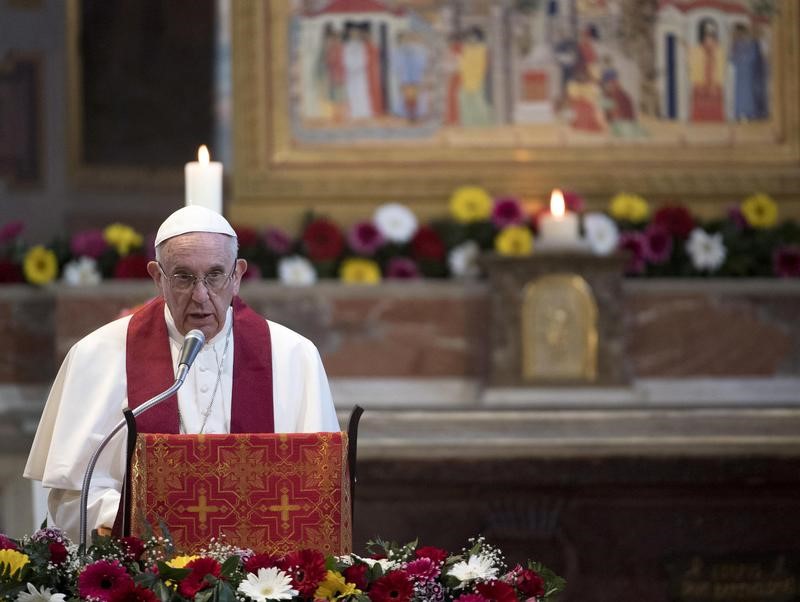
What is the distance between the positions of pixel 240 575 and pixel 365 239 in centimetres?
366

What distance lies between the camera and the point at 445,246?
649 centimetres

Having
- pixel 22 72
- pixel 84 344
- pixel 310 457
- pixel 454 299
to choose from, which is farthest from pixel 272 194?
pixel 310 457

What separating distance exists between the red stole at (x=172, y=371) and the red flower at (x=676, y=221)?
2978 millimetres

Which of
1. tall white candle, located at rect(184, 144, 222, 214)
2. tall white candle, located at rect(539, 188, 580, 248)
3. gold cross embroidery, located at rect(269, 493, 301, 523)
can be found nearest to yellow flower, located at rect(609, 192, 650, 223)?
tall white candle, located at rect(539, 188, 580, 248)

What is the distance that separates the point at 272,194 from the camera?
259 inches

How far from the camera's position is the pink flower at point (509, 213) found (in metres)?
6.48

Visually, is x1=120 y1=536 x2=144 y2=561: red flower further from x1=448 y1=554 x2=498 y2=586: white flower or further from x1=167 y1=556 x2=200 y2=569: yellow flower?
x1=448 y1=554 x2=498 y2=586: white flower

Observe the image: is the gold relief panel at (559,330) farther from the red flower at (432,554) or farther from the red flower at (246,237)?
the red flower at (432,554)

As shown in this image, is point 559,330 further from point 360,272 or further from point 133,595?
point 133,595

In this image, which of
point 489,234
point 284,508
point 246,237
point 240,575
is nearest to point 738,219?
point 489,234

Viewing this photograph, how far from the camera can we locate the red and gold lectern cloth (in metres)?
3.18

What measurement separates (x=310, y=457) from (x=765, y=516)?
3.35m

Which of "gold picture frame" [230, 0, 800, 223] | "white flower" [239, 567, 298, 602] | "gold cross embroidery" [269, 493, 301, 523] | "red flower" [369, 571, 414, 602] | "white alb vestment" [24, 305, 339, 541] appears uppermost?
"gold picture frame" [230, 0, 800, 223]

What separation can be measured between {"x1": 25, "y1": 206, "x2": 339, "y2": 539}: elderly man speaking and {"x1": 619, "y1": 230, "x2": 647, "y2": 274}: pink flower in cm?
278
